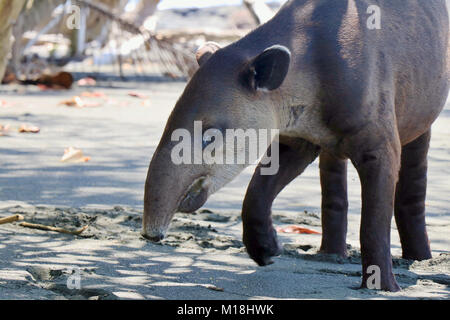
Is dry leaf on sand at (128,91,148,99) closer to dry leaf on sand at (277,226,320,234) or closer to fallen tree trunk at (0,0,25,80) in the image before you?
fallen tree trunk at (0,0,25,80)

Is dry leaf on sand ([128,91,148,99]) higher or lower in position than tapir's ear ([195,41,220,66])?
lower

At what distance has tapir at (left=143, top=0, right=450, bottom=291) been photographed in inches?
177

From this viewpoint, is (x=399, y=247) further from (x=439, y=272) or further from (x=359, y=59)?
(x=359, y=59)

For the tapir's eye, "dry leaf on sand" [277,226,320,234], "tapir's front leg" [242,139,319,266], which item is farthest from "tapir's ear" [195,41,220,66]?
"dry leaf on sand" [277,226,320,234]

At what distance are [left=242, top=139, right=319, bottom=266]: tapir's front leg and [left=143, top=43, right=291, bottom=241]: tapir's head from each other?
2.30 feet

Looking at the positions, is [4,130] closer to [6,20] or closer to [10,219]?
[6,20]

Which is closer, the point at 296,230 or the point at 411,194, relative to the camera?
the point at 411,194

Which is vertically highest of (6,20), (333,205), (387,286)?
(6,20)

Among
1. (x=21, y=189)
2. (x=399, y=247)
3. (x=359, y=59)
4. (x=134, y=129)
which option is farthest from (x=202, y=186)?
(x=134, y=129)

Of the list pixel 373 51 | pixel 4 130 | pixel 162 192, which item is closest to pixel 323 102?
pixel 373 51

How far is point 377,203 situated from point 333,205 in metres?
0.93

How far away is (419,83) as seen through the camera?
17.5 feet

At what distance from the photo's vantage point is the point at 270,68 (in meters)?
4.59
